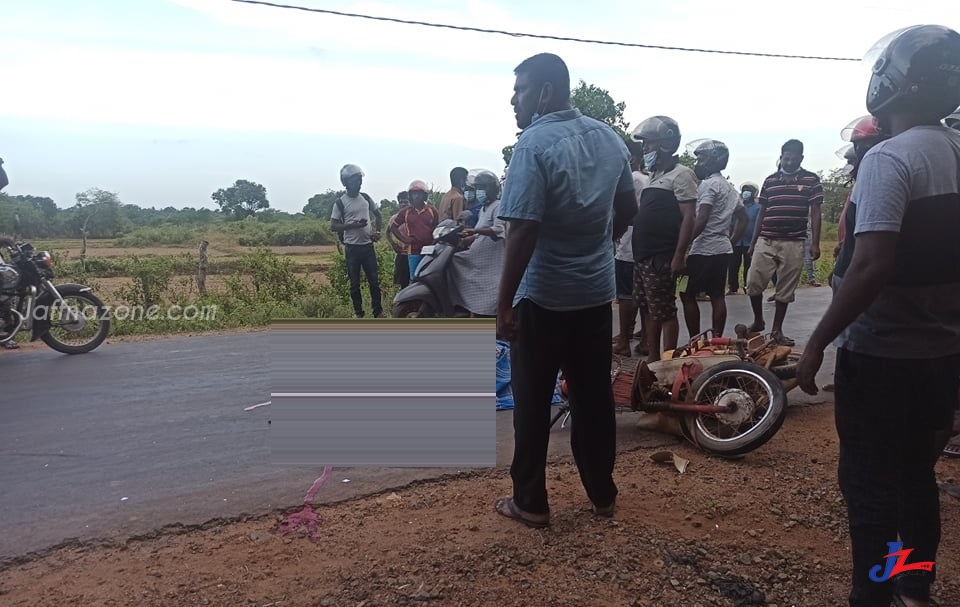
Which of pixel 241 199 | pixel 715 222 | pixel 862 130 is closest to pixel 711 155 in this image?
pixel 715 222

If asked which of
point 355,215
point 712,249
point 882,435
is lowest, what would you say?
point 882,435

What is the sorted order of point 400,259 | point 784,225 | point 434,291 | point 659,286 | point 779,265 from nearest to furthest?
point 659,286, point 434,291, point 784,225, point 779,265, point 400,259

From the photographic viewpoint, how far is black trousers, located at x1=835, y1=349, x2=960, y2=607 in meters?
2.14

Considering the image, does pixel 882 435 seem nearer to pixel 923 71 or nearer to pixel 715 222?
pixel 923 71

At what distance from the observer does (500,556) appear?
2.81 m

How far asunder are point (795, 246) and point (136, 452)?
5.52m

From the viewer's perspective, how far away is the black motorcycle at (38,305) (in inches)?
283

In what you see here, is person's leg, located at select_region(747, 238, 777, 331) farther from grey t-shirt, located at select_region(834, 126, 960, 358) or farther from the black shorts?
grey t-shirt, located at select_region(834, 126, 960, 358)

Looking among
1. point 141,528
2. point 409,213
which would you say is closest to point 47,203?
point 409,213

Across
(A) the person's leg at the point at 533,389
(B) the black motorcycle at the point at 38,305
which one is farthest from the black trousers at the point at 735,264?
(B) the black motorcycle at the point at 38,305

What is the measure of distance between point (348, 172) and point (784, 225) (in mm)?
4939

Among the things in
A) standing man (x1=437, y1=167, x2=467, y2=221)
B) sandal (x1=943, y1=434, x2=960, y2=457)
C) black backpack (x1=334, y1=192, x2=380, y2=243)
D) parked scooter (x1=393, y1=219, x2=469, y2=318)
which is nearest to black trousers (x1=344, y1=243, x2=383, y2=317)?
black backpack (x1=334, y1=192, x2=380, y2=243)

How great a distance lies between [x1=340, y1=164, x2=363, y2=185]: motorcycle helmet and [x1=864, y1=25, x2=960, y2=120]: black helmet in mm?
7317

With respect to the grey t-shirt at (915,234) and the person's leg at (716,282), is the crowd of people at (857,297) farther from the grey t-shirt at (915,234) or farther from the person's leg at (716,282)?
the person's leg at (716,282)
